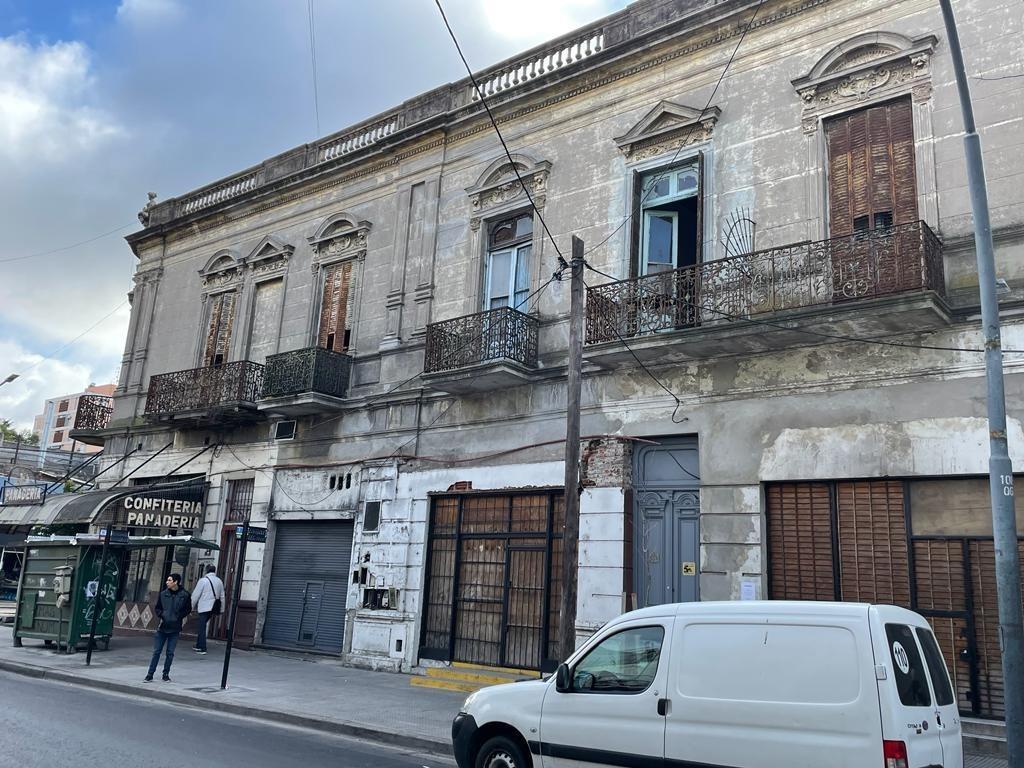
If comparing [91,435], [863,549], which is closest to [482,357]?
[863,549]

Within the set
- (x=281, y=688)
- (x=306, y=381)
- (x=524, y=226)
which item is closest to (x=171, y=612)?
(x=281, y=688)

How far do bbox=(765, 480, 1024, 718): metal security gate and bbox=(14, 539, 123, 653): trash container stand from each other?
12.4 meters

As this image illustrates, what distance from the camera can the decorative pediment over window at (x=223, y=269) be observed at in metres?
22.0

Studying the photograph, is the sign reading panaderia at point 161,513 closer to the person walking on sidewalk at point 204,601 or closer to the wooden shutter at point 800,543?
the person walking on sidewalk at point 204,601

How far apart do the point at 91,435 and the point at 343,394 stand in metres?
9.82

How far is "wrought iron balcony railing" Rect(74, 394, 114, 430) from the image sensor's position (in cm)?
2367

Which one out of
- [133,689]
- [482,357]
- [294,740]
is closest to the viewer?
[294,740]

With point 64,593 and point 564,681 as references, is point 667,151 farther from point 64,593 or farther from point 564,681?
point 64,593

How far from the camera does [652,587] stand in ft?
43.9

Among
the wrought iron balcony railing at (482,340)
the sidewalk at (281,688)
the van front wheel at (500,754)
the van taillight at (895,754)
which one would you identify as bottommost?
the sidewalk at (281,688)

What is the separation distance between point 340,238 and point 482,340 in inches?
241

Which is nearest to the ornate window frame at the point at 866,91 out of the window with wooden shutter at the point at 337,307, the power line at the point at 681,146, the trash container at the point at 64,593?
the power line at the point at 681,146

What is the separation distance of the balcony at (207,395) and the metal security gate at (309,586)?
2.87 metres

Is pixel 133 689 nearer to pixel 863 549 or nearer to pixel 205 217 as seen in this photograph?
pixel 863 549
